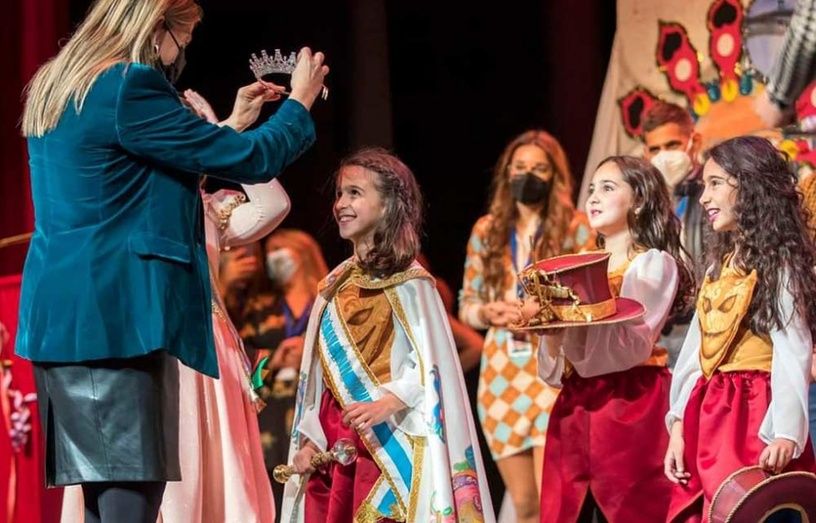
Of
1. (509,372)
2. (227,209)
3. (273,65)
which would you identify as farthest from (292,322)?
(273,65)

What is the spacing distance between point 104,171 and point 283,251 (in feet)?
10.2

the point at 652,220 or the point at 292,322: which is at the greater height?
the point at 652,220

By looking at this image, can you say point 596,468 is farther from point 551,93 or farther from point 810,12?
point 551,93

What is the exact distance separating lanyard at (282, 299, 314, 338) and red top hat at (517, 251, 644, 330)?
7.22 feet

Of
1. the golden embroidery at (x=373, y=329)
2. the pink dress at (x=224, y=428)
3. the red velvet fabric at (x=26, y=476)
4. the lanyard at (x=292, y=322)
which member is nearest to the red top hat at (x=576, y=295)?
the golden embroidery at (x=373, y=329)

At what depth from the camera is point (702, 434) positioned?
3053 mm

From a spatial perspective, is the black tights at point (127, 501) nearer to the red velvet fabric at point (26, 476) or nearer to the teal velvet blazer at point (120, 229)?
the teal velvet blazer at point (120, 229)

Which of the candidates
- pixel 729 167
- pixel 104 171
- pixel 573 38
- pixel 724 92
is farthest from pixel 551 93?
pixel 104 171

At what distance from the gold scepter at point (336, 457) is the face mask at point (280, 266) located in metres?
2.11

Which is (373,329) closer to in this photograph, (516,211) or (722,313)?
(722,313)

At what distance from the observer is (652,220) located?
3.62 meters

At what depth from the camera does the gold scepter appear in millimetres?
3363

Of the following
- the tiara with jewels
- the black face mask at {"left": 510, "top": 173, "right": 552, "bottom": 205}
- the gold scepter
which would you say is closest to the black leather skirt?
the tiara with jewels

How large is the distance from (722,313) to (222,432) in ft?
4.17
